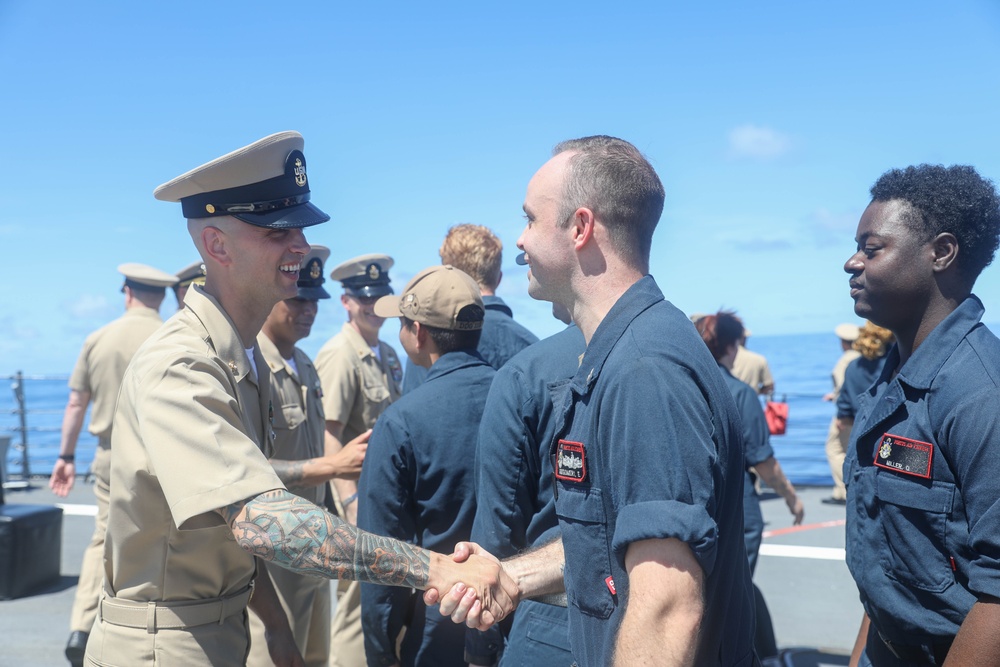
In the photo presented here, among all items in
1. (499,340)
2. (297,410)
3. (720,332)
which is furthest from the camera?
(720,332)

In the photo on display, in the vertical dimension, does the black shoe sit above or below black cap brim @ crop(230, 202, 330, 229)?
below

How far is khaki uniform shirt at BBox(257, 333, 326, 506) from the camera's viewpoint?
4203mm

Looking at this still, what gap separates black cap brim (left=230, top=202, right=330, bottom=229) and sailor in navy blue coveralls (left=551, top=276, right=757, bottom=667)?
3.90 ft

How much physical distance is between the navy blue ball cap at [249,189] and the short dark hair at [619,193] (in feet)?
3.59

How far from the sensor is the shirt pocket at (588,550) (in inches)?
69.2

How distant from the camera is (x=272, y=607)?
279 centimetres

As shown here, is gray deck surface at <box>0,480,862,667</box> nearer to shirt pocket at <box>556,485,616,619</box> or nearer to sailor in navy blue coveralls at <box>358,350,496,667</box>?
sailor in navy blue coveralls at <box>358,350,496,667</box>

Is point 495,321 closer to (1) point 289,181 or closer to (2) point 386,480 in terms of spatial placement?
(2) point 386,480

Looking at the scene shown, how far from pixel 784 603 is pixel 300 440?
12.9 ft

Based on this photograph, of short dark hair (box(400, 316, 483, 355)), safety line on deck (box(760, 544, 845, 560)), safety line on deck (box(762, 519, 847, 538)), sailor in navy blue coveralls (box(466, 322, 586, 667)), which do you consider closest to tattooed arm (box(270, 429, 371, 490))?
short dark hair (box(400, 316, 483, 355))

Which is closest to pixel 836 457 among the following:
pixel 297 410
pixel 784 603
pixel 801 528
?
pixel 801 528

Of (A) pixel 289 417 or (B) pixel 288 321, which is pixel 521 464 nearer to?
(A) pixel 289 417

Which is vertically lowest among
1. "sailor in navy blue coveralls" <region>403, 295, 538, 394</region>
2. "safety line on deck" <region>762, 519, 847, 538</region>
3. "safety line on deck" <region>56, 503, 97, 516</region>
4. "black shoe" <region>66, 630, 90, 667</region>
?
"safety line on deck" <region>56, 503, 97, 516</region>

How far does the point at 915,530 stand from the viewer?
7.32 feet
